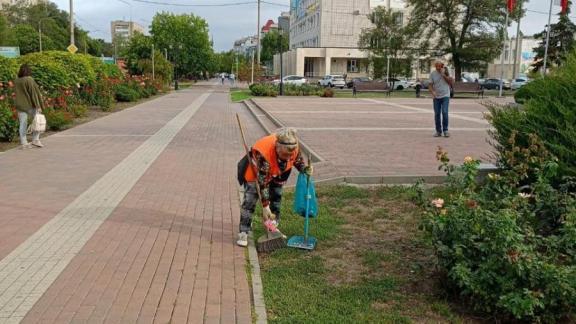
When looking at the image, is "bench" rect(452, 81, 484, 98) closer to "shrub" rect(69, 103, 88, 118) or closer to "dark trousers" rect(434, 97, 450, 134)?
"dark trousers" rect(434, 97, 450, 134)

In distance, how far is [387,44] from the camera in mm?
53219

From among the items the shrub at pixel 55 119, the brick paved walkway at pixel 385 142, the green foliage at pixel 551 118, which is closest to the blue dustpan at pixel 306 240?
the green foliage at pixel 551 118

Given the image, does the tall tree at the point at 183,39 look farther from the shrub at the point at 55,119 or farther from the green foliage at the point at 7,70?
the green foliage at the point at 7,70

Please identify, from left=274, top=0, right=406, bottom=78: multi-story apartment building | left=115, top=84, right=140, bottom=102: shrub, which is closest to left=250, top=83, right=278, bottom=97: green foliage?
left=115, top=84, right=140, bottom=102: shrub

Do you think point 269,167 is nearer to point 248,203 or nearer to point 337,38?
point 248,203

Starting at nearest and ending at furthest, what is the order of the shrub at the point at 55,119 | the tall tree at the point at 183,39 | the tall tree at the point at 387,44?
the shrub at the point at 55,119 < the tall tree at the point at 387,44 < the tall tree at the point at 183,39

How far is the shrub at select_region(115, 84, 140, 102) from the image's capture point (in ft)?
88.2

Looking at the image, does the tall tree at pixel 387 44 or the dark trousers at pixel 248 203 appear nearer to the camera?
the dark trousers at pixel 248 203

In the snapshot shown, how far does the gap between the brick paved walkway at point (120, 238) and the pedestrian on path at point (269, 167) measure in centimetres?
41

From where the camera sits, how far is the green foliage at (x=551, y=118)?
200 inches

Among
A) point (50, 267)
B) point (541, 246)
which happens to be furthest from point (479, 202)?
point (50, 267)

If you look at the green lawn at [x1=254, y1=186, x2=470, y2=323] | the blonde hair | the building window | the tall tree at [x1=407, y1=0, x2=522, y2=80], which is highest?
the tall tree at [x1=407, y1=0, x2=522, y2=80]

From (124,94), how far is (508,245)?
84.7ft

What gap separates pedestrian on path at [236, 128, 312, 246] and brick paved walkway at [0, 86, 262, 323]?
16.2 inches
